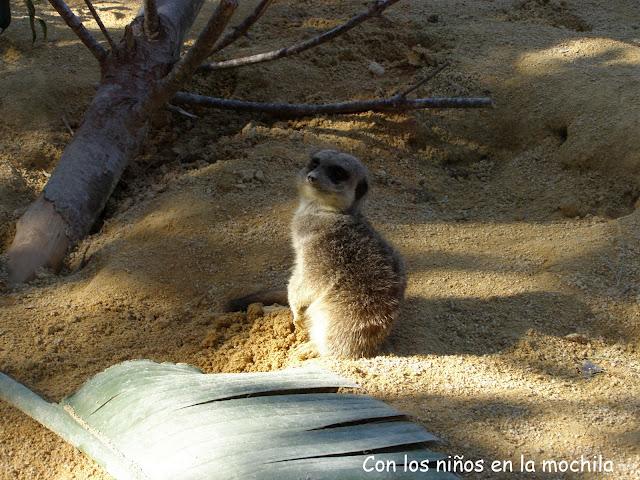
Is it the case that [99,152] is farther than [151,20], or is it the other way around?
[151,20]

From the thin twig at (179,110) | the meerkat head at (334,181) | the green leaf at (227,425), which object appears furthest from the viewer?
the thin twig at (179,110)

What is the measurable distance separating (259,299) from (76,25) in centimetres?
179

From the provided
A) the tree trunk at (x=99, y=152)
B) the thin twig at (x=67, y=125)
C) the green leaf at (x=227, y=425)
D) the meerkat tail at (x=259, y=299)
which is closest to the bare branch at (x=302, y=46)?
the tree trunk at (x=99, y=152)

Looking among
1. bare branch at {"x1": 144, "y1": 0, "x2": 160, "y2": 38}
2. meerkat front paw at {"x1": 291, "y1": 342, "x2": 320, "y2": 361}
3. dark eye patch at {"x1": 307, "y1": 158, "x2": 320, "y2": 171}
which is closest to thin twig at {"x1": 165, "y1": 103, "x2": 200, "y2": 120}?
bare branch at {"x1": 144, "y1": 0, "x2": 160, "y2": 38}

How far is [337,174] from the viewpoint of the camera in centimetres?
310

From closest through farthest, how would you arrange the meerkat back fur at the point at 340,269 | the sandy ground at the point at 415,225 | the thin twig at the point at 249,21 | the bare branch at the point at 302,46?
the sandy ground at the point at 415,225 → the meerkat back fur at the point at 340,269 → the thin twig at the point at 249,21 → the bare branch at the point at 302,46

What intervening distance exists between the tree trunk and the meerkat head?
4.41 ft

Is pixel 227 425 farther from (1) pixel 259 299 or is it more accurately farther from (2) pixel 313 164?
(2) pixel 313 164

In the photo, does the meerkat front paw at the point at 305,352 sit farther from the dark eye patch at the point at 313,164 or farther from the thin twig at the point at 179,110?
the thin twig at the point at 179,110

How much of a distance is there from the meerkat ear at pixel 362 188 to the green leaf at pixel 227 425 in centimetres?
97

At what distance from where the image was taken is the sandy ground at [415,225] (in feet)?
8.17

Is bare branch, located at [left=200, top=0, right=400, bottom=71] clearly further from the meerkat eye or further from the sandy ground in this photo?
the meerkat eye

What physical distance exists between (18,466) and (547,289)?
2.19 meters

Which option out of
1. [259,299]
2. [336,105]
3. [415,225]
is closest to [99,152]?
[259,299]
